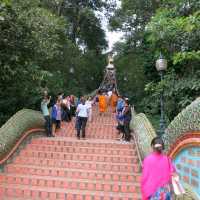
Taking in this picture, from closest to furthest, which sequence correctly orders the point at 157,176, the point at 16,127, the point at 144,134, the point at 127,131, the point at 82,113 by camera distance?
the point at 157,176, the point at 144,134, the point at 16,127, the point at 127,131, the point at 82,113

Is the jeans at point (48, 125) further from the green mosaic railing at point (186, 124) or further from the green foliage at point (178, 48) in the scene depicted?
the green mosaic railing at point (186, 124)

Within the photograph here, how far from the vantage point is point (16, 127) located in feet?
38.4

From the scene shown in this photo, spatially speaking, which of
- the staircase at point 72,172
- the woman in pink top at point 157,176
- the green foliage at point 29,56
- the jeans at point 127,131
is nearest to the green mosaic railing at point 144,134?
the jeans at point 127,131

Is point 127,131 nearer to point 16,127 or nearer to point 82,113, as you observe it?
point 82,113

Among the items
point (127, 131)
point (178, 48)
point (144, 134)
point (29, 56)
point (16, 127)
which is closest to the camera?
point (144, 134)

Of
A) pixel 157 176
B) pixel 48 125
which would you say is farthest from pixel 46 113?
pixel 157 176

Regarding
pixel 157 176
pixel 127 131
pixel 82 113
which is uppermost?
pixel 82 113

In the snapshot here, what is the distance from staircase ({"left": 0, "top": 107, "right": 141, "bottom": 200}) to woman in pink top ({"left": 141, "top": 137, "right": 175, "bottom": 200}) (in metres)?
3.12

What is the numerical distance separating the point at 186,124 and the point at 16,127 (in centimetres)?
568

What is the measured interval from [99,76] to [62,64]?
1465cm

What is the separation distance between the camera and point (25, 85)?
569 inches

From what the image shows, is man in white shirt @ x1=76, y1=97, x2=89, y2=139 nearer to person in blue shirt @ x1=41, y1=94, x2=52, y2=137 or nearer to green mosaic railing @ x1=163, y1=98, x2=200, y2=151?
person in blue shirt @ x1=41, y1=94, x2=52, y2=137

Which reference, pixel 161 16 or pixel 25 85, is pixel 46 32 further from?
pixel 161 16

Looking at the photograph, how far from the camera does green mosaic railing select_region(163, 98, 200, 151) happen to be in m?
7.42
